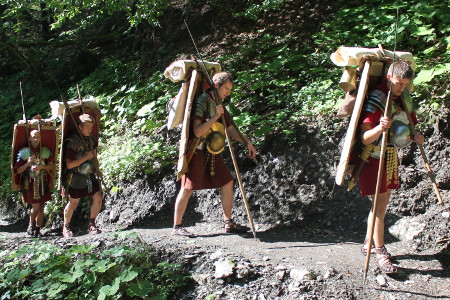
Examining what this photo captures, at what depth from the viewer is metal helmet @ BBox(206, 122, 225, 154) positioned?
4742 mm

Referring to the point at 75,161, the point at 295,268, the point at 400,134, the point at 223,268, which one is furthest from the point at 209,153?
the point at 400,134

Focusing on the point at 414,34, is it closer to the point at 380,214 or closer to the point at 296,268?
the point at 380,214

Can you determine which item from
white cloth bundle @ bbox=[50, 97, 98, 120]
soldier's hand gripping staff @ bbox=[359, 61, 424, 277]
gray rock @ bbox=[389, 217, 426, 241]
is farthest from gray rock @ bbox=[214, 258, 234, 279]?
white cloth bundle @ bbox=[50, 97, 98, 120]

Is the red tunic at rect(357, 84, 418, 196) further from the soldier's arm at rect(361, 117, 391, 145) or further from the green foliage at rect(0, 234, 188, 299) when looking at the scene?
the green foliage at rect(0, 234, 188, 299)

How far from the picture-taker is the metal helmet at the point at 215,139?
4742mm

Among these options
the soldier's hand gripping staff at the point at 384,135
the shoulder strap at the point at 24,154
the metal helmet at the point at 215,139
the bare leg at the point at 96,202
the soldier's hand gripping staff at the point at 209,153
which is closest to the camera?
the soldier's hand gripping staff at the point at 384,135

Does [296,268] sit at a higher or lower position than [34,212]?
lower

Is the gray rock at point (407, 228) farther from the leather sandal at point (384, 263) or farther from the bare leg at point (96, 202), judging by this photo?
the bare leg at point (96, 202)

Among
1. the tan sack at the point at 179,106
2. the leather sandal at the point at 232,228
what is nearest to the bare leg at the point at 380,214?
the leather sandal at the point at 232,228

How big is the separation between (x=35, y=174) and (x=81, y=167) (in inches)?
46.3

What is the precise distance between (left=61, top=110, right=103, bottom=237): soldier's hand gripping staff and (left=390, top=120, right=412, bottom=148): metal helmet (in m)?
3.43

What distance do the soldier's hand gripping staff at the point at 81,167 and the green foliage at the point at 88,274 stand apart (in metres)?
1.12

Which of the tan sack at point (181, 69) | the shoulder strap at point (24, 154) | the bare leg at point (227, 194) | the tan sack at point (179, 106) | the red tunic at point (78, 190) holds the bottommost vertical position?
the bare leg at point (227, 194)

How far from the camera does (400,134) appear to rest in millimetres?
3707
